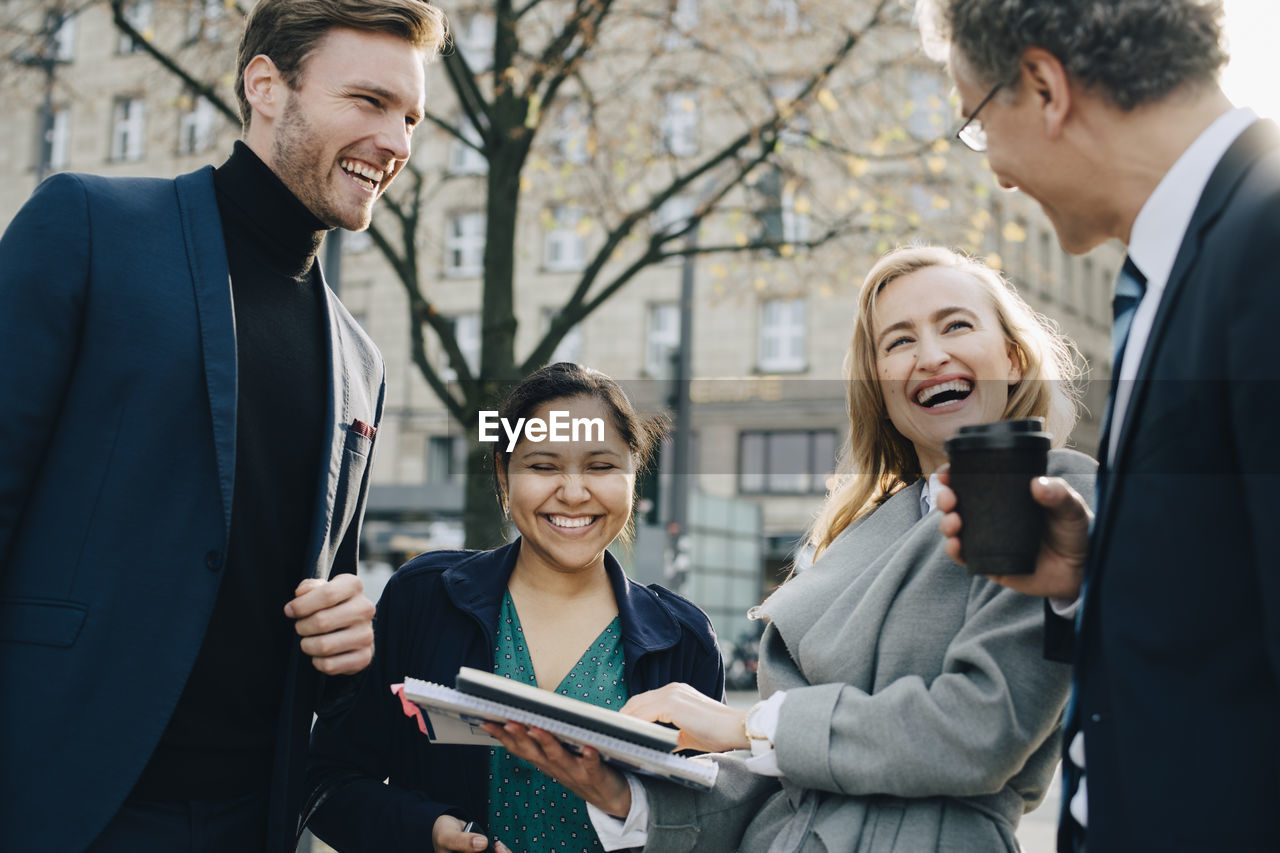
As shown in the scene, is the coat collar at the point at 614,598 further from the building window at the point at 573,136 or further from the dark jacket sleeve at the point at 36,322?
the building window at the point at 573,136

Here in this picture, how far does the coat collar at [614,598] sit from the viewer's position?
281 centimetres

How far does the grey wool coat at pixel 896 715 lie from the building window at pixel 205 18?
23.2 feet

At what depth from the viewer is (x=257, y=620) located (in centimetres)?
245

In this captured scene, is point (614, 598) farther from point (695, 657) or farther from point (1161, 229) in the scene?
point (1161, 229)

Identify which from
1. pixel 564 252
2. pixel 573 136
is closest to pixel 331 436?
pixel 573 136

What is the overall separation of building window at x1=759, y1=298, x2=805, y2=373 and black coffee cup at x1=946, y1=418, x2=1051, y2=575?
27.2 metres

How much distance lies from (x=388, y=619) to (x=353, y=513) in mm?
302

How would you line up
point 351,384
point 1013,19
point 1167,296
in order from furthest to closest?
point 351,384
point 1013,19
point 1167,296

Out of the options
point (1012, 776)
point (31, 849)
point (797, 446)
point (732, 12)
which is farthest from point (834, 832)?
point (797, 446)

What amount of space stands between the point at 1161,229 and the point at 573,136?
8.93m

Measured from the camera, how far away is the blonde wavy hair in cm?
246

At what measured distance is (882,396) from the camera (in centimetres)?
260

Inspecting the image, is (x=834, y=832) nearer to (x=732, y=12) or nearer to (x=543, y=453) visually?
(x=543, y=453)

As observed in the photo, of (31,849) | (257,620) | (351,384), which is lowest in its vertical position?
(31,849)
